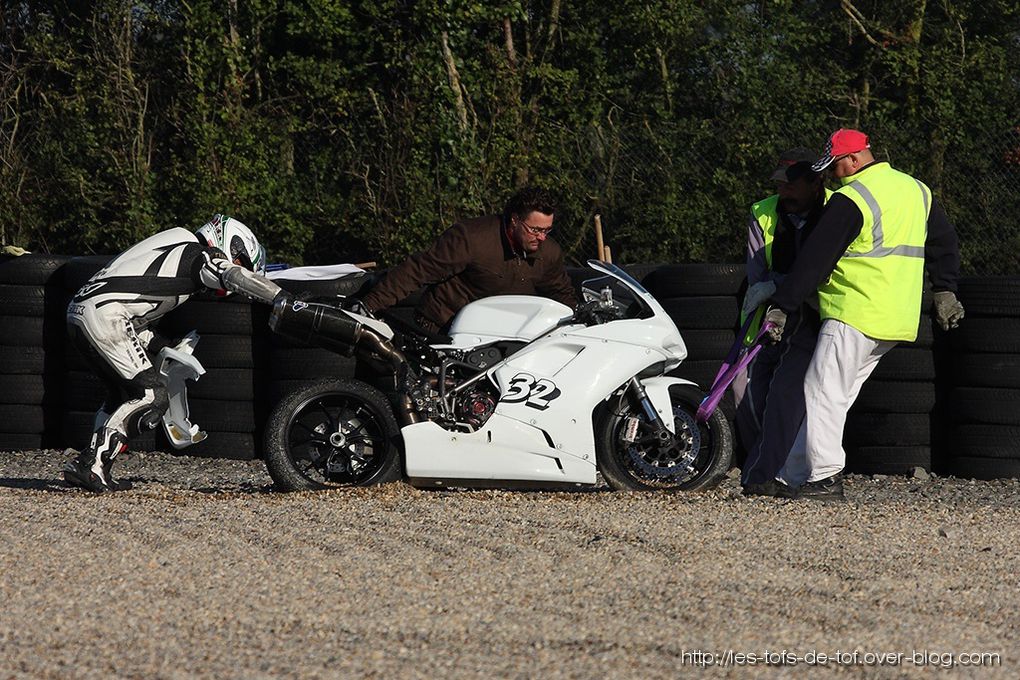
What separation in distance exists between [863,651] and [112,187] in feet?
39.4

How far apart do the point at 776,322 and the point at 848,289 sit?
384 mm

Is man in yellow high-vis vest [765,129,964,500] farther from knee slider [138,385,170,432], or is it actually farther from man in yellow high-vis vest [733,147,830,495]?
knee slider [138,385,170,432]

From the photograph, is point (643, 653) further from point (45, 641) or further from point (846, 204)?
point (846, 204)

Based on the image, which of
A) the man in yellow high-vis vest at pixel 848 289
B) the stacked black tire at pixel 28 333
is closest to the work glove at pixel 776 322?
the man in yellow high-vis vest at pixel 848 289

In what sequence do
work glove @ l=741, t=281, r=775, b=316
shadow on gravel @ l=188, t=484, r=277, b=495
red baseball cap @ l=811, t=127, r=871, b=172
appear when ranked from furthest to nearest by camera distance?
shadow on gravel @ l=188, t=484, r=277, b=495 → work glove @ l=741, t=281, r=775, b=316 → red baseball cap @ l=811, t=127, r=871, b=172

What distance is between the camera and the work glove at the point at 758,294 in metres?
7.90

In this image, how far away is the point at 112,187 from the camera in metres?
15.4

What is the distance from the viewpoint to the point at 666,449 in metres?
7.80

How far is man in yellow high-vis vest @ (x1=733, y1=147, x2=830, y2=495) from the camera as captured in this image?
7.94 metres

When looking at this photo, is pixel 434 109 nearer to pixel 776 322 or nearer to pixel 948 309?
pixel 948 309

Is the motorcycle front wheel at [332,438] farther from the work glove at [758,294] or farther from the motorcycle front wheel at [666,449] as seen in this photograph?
the work glove at [758,294]

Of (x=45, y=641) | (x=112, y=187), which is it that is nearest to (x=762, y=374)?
(x=45, y=641)

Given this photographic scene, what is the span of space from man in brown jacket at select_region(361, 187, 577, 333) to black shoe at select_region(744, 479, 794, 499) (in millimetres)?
1492

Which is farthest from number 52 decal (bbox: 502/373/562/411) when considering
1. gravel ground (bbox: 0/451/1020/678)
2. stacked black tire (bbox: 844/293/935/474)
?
stacked black tire (bbox: 844/293/935/474)
